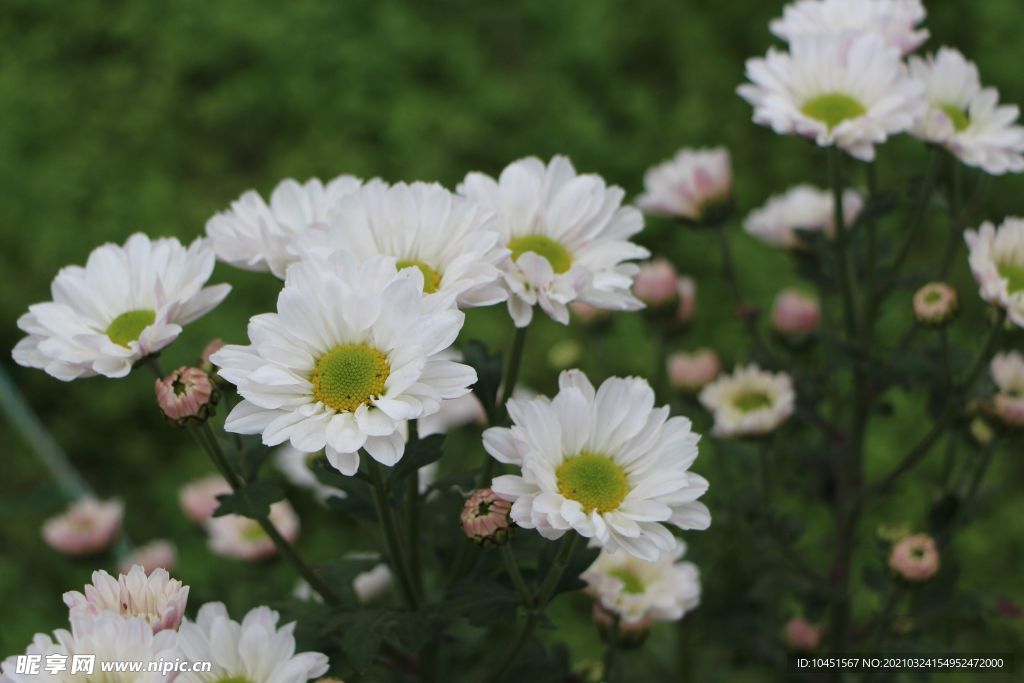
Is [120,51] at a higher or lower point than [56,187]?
higher

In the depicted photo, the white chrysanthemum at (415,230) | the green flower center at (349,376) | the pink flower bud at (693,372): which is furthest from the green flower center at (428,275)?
the pink flower bud at (693,372)

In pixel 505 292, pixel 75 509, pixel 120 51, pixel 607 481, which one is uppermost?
pixel 120 51

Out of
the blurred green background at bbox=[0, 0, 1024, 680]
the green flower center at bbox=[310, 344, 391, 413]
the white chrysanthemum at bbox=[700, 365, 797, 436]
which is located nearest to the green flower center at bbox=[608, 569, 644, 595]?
the white chrysanthemum at bbox=[700, 365, 797, 436]

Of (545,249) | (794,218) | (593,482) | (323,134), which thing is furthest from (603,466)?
(323,134)

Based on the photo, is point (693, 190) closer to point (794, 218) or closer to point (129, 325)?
point (794, 218)

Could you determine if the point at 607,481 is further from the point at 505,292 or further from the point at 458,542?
the point at 458,542

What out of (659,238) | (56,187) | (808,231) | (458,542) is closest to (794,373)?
(808,231)

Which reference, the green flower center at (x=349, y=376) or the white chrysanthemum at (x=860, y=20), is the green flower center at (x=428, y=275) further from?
the white chrysanthemum at (x=860, y=20)
